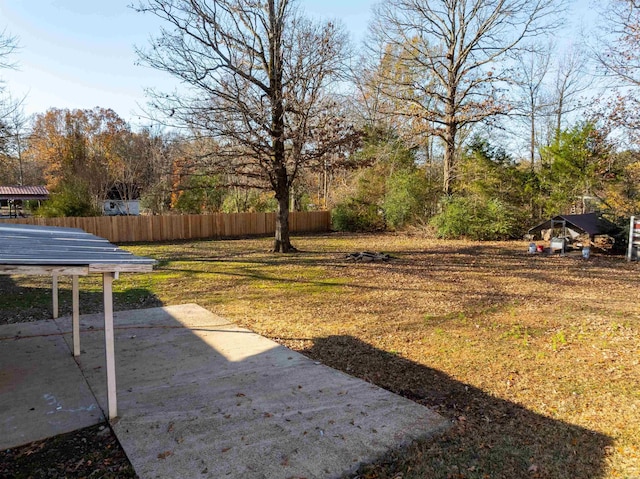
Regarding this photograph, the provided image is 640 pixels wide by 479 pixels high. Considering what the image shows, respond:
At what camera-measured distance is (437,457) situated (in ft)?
9.62

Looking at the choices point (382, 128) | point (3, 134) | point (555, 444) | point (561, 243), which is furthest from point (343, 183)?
point (555, 444)

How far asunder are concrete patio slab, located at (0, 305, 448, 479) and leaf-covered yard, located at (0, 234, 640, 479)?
0.90 feet

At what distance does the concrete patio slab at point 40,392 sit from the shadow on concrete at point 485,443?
7.98ft

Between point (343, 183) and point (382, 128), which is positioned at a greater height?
point (382, 128)

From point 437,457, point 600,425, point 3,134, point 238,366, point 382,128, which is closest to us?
point 437,457

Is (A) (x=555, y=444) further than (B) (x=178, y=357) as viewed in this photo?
No

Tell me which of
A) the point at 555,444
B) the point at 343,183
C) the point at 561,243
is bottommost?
the point at 555,444

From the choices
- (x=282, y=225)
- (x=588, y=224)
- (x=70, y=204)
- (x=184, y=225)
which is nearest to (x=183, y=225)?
(x=184, y=225)

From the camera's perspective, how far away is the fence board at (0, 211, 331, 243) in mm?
18078

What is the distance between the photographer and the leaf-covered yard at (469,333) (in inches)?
121

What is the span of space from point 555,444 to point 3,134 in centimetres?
1554

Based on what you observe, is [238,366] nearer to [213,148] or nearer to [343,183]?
[213,148]

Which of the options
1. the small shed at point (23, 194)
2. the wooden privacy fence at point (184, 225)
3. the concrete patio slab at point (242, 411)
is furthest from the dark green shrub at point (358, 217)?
the small shed at point (23, 194)

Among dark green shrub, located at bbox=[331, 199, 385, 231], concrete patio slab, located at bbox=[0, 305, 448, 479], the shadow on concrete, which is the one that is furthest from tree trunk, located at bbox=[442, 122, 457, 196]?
the shadow on concrete
